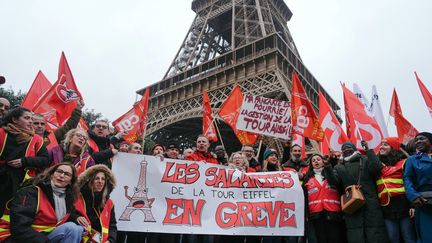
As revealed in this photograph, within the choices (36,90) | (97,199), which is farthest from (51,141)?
(36,90)

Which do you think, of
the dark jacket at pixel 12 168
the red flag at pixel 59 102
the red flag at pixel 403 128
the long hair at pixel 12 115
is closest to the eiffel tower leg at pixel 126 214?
the dark jacket at pixel 12 168

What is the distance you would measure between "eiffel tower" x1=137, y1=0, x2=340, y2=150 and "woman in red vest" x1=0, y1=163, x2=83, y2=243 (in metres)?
16.1

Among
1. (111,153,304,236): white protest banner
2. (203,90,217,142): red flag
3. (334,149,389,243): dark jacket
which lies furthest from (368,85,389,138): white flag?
(203,90,217,142): red flag

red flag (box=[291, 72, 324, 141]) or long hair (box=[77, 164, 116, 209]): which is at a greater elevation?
red flag (box=[291, 72, 324, 141])

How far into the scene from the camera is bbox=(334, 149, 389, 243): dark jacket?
14.3 feet

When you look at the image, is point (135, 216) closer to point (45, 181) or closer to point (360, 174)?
point (45, 181)

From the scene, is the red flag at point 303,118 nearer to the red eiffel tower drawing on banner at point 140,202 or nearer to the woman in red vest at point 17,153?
the red eiffel tower drawing on banner at point 140,202

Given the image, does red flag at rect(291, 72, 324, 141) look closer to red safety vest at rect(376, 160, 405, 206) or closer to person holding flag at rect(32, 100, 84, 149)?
red safety vest at rect(376, 160, 405, 206)

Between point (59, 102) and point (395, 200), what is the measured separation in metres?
5.54

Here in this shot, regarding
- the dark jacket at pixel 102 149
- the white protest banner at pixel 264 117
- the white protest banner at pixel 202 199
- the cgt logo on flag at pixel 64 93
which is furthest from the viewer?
the white protest banner at pixel 264 117

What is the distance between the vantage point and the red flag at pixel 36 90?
7.04 metres

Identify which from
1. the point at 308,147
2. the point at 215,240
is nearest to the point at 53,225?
the point at 215,240

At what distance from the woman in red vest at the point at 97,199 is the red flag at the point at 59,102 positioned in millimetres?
2709

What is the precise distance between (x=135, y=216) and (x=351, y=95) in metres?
4.38
